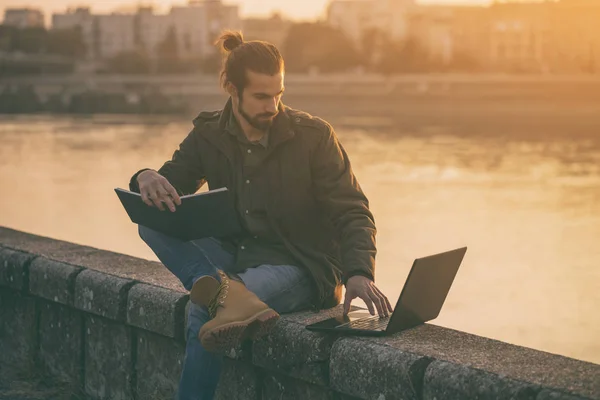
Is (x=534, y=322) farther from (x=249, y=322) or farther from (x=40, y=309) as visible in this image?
(x=249, y=322)

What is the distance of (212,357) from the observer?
2.95 metres

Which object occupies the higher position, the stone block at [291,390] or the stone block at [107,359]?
the stone block at [291,390]

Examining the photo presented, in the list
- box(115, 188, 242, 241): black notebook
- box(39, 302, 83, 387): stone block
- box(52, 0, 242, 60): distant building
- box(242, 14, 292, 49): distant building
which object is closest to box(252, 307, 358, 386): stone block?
box(115, 188, 242, 241): black notebook

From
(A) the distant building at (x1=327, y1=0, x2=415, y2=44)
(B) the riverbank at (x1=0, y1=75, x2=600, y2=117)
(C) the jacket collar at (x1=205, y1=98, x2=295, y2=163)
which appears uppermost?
(C) the jacket collar at (x1=205, y1=98, x2=295, y2=163)

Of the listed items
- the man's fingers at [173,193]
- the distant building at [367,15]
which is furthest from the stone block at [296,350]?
the distant building at [367,15]

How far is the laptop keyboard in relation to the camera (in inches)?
117

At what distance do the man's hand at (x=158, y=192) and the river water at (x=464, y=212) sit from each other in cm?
465

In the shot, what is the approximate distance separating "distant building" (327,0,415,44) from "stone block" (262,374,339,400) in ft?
453

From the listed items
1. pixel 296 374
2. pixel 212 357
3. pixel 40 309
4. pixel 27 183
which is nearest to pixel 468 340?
pixel 296 374

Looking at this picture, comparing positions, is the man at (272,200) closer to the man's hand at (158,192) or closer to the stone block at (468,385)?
the man's hand at (158,192)

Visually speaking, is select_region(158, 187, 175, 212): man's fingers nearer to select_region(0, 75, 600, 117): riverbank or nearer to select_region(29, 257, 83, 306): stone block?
select_region(29, 257, 83, 306): stone block

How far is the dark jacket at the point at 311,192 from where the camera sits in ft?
10.6

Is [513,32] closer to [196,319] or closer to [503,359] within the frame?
[196,319]

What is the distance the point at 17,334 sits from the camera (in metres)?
4.19
